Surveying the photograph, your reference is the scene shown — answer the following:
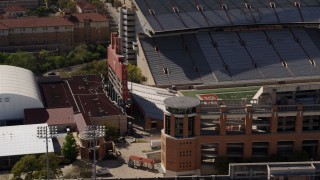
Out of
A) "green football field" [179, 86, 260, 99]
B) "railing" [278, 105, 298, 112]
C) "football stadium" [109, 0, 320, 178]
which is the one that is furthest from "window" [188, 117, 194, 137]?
"green football field" [179, 86, 260, 99]

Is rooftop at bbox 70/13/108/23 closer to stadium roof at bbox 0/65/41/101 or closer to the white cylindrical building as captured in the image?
stadium roof at bbox 0/65/41/101

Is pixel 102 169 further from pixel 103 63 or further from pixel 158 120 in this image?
pixel 103 63

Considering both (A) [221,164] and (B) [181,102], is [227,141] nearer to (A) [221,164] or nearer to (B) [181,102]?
(A) [221,164]

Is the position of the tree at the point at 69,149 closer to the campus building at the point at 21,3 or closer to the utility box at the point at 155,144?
the utility box at the point at 155,144

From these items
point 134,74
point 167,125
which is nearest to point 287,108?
point 167,125

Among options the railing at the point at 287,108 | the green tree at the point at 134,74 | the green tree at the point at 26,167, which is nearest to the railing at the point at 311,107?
the railing at the point at 287,108

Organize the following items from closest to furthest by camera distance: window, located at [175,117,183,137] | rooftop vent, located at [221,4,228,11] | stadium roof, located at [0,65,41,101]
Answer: window, located at [175,117,183,137]
stadium roof, located at [0,65,41,101]
rooftop vent, located at [221,4,228,11]
